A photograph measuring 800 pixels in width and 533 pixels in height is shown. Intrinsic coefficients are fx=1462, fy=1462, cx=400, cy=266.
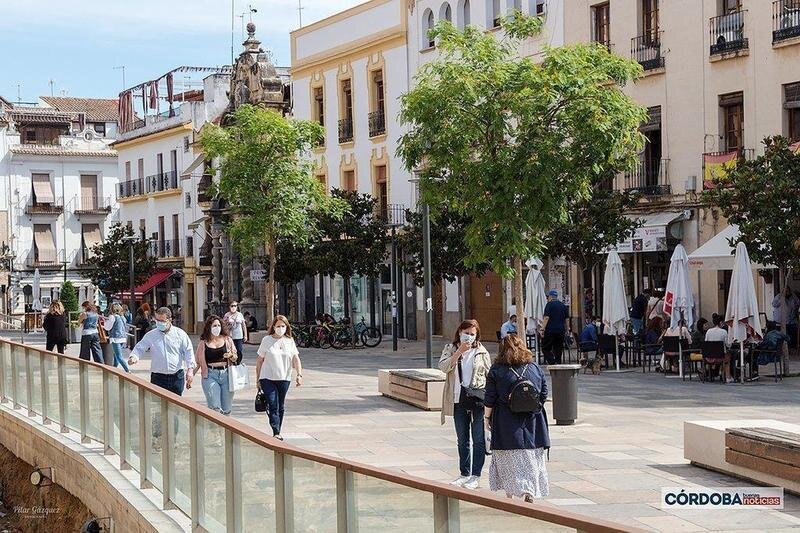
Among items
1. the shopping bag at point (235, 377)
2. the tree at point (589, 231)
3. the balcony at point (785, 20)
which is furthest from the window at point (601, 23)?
the shopping bag at point (235, 377)

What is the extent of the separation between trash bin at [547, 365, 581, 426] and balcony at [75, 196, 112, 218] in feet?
242

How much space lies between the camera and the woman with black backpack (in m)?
11.7

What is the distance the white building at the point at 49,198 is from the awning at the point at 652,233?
55.3 metres

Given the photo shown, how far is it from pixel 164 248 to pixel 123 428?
61.6 metres

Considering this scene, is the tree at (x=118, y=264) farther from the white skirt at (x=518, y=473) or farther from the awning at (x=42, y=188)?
the white skirt at (x=518, y=473)

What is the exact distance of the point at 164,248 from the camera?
75062 millimetres

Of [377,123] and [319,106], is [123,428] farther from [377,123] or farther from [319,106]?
[319,106]

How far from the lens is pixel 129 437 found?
45.9 ft

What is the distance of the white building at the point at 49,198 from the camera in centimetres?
8850

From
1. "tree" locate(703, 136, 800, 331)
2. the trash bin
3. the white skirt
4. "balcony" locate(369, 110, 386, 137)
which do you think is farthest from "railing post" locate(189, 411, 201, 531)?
"balcony" locate(369, 110, 386, 137)

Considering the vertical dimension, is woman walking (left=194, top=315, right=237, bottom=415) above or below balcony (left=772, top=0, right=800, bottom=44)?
below

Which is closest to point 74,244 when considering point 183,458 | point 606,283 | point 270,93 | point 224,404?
point 270,93

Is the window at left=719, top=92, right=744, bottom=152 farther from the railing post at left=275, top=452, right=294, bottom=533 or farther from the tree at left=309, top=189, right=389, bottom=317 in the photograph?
the railing post at left=275, top=452, right=294, bottom=533

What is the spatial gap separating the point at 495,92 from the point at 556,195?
1977 millimetres
